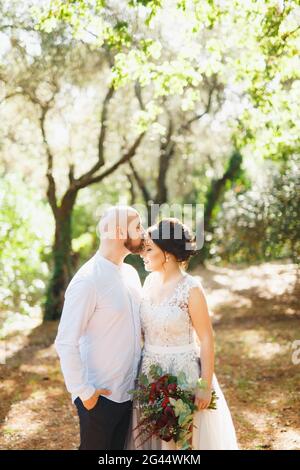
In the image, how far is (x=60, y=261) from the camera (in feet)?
42.6

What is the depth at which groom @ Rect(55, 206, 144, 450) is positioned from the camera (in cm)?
338

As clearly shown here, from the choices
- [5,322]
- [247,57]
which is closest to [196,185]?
[247,57]

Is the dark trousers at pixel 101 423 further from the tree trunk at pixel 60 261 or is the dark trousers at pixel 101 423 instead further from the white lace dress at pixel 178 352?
the tree trunk at pixel 60 261

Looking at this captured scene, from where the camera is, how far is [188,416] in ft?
10.8

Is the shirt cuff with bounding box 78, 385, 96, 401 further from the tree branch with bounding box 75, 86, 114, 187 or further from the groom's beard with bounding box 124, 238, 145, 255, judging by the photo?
the tree branch with bounding box 75, 86, 114, 187

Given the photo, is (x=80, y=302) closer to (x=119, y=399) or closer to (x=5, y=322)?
(x=119, y=399)

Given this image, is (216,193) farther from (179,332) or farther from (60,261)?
(179,332)

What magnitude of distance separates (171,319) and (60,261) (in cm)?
966

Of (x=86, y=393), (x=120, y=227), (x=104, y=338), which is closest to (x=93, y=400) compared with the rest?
(x=86, y=393)

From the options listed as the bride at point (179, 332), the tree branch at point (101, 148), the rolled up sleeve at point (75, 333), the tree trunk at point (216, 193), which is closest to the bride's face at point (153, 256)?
the bride at point (179, 332)

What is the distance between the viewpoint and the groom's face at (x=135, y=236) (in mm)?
3723

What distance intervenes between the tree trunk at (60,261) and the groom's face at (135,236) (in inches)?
368

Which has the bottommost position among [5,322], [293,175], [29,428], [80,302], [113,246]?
[29,428]

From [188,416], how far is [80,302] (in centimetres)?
103
